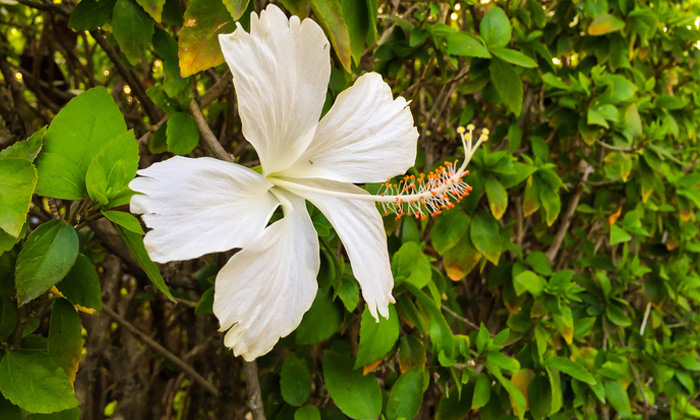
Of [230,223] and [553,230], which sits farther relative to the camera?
[553,230]

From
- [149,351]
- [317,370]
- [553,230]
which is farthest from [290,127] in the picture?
[553,230]

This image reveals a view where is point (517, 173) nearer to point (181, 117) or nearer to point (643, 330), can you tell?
point (181, 117)

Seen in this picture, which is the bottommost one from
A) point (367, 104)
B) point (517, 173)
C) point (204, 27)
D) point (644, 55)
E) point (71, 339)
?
point (644, 55)

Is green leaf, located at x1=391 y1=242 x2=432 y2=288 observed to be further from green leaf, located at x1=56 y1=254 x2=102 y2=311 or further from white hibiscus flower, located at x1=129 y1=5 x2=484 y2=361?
green leaf, located at x1=56 y1=254 x2=102 y2=311

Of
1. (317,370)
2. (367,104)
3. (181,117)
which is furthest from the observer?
(317,370)

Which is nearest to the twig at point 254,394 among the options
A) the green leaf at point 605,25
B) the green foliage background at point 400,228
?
the green foliage background at point 400,228

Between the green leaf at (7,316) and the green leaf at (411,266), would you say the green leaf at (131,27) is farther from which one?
the green leaf at (411,266)
